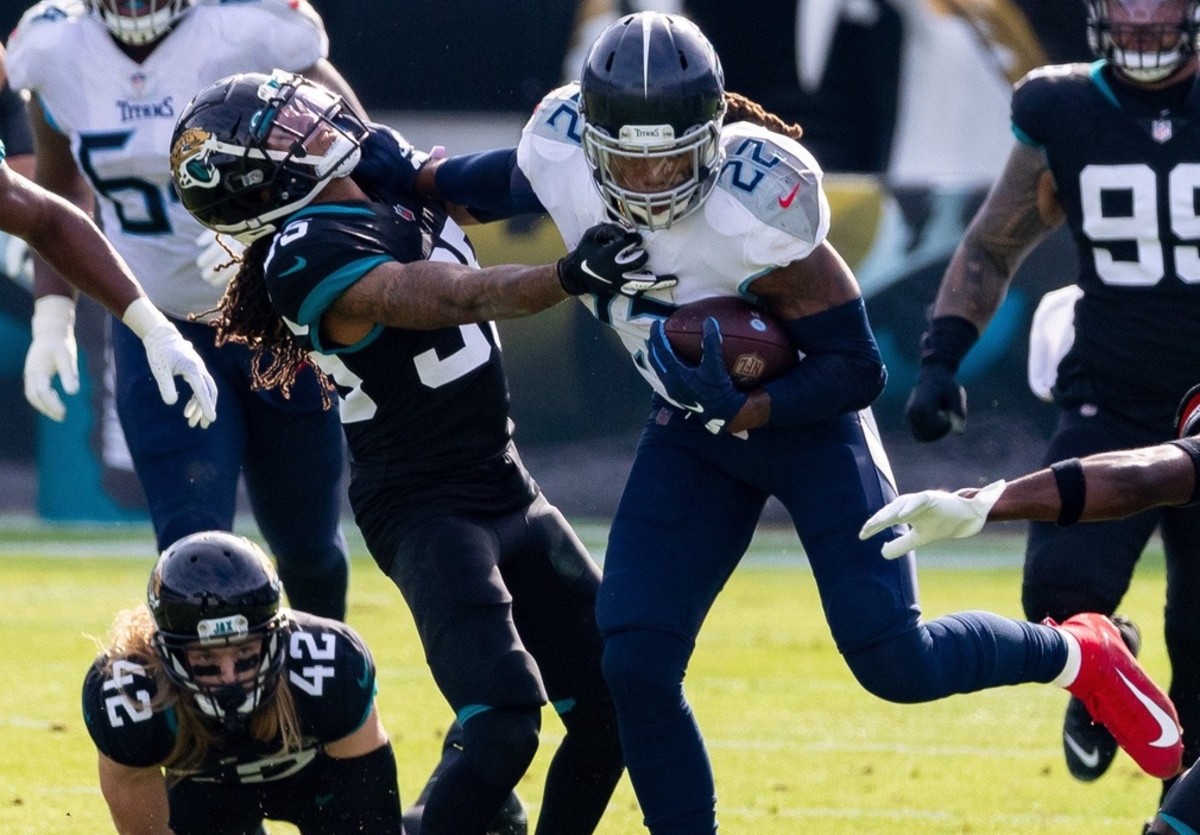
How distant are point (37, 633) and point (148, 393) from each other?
3022 millimetres

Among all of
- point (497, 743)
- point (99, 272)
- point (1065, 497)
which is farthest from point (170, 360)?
point (1065, 497)

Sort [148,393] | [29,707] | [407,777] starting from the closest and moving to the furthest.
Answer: [148,393] → [407,777] → [29,707]

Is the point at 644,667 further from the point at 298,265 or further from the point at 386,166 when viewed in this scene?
the point at 386,166

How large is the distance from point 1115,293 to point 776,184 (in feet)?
4.35

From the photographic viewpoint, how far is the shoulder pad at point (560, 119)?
157 inches

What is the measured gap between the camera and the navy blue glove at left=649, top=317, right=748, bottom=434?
12.2ft

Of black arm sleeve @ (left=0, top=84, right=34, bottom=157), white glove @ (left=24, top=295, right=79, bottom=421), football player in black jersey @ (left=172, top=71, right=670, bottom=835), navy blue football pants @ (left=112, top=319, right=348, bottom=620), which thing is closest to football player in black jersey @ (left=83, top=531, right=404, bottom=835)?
football player in black jersey @ (left=172, top=71, right=670, bottom=835)

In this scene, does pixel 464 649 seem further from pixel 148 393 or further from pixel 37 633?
pixel 37 633

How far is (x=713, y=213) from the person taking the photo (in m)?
3.79

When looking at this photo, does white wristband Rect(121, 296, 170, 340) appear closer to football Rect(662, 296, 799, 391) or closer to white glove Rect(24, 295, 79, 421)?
white glove Rect(24, 295, 79, 421)

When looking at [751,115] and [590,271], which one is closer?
[590,271]

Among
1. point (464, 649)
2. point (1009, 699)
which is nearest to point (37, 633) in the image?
point (1009, 699)

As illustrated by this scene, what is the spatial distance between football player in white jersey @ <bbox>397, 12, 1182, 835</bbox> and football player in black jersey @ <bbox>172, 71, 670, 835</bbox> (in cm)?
16

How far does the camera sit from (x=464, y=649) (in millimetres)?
3848
